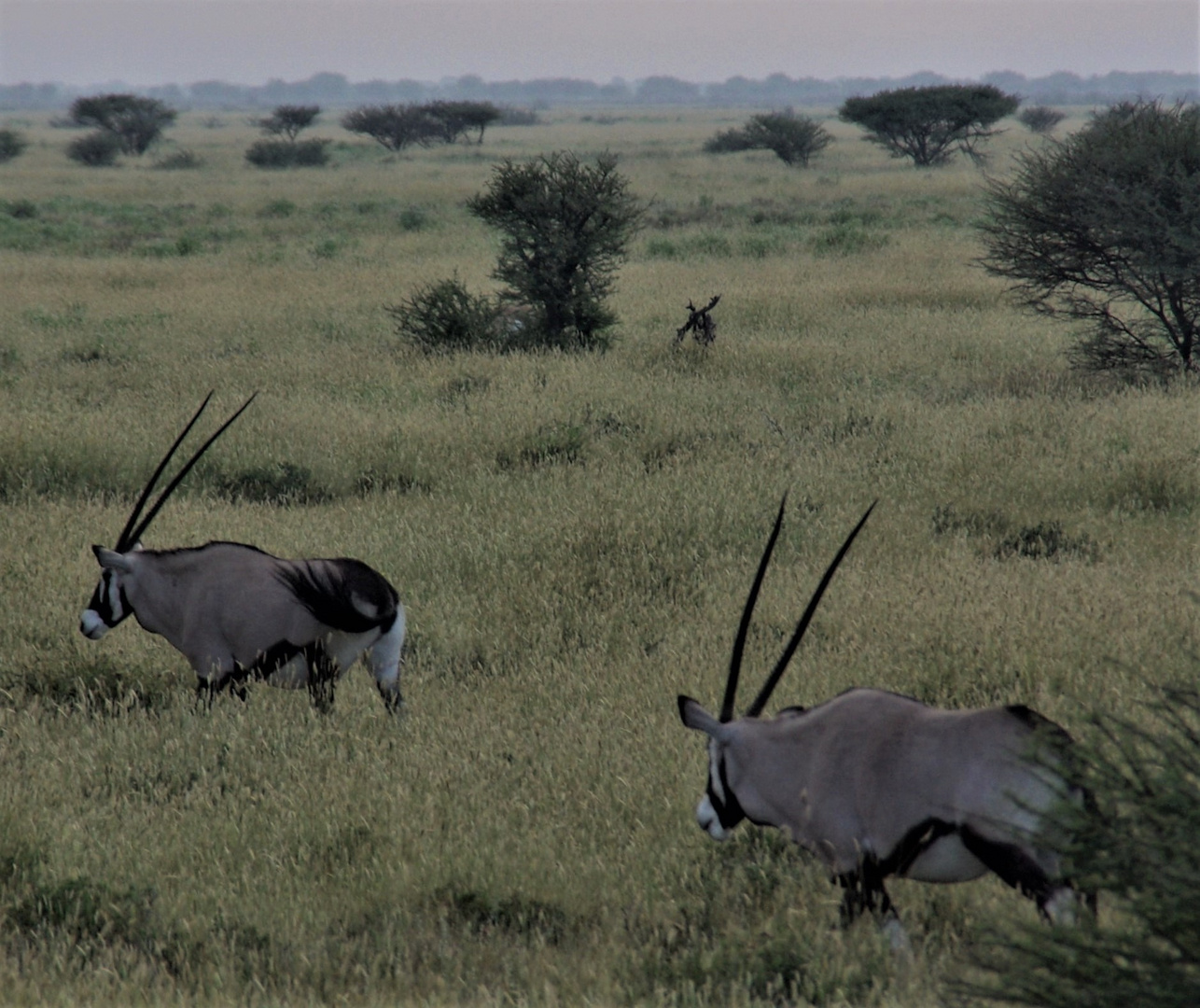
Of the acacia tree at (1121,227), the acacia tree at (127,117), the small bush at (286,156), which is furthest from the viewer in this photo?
the acacia tree at (127,117)

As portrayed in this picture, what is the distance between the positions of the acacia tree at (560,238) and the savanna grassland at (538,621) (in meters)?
1.02

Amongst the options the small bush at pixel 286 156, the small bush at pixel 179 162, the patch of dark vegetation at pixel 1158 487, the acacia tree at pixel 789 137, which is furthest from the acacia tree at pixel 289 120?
the patch of dark vegetation at pixel 1158 487

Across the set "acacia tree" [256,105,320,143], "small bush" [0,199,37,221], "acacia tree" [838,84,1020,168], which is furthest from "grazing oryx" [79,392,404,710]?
"acacia tree" [256,105,320,143]

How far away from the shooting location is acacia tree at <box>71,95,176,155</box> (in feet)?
190

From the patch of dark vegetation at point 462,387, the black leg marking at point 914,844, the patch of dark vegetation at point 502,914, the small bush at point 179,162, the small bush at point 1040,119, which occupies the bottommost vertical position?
the patch of dark vegetation at point 502,914

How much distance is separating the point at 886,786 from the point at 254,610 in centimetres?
273

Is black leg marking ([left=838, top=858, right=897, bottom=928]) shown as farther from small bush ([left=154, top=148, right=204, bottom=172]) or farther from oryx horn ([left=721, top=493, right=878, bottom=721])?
small bush ([left=154, top=148, right=204, bottom=172])

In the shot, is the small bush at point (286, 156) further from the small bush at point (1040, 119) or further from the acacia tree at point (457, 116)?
the small bush at point (1040, 119)

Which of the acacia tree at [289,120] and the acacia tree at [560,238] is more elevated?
the acacia tree at [289,120]

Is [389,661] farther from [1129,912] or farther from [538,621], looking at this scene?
[1129,912]

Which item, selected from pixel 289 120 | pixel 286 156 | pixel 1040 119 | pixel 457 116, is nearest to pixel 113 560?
pixel 286 156

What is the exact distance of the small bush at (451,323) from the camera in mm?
13938

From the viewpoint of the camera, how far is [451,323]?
1402cm

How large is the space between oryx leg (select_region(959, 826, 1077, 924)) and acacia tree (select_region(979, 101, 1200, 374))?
10.4 meters
